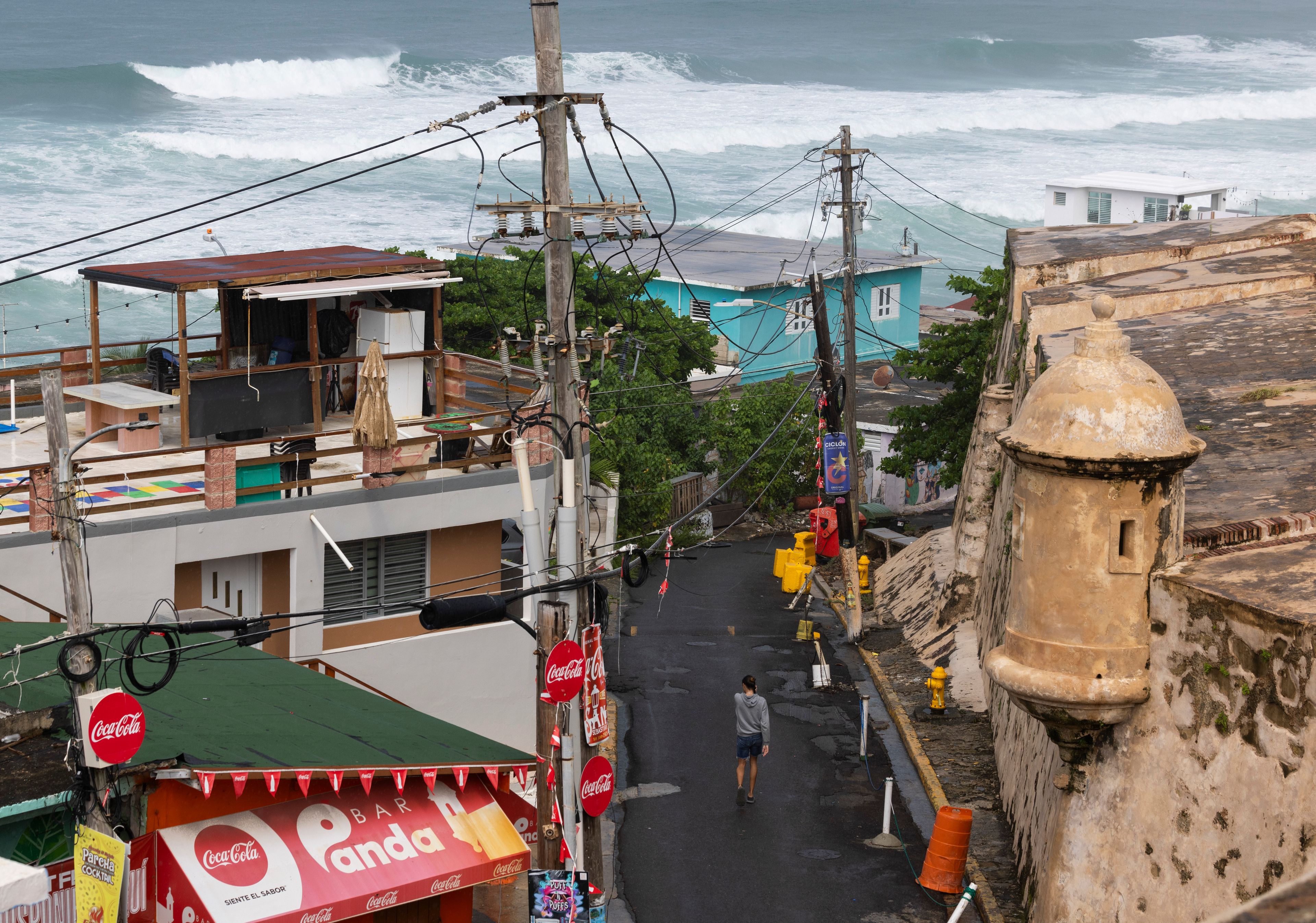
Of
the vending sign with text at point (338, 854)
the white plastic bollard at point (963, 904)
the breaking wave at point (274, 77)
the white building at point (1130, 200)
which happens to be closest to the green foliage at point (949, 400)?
the white plastic bollard at point (963, 904)

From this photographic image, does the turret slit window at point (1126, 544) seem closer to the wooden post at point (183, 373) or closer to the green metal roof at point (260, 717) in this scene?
the green metal roof at point (260, 717)

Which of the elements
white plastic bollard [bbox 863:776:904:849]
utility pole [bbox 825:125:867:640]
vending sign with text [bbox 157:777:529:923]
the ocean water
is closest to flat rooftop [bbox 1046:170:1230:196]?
the ocean water

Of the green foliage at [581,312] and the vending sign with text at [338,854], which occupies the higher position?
the green foliage at [581,312]

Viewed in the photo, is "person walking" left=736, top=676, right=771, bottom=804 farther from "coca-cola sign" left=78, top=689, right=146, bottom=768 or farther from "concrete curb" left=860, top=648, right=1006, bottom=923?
"coca-cola sign" left=78, top=689, right=146, bottom=768

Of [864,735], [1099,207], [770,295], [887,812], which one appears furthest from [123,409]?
[1099,207]

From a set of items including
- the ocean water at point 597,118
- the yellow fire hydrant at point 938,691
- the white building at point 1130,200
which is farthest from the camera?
the ocean water at point 597,118

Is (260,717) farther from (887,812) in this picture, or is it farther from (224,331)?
(224,331)

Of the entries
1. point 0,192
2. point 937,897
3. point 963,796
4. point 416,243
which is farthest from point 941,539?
point 0,192
